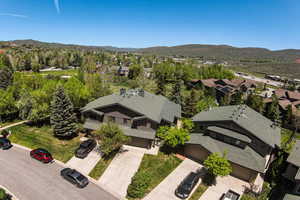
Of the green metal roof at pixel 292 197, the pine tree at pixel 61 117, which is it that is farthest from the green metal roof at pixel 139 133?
the green metal roof at pixel 292 197

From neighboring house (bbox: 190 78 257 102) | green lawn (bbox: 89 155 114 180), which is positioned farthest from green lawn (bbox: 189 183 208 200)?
neighboring house (bbox: 190 78 257 102)

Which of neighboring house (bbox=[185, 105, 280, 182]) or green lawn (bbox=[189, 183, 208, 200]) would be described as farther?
neighboring house (bbox=[185, 105, 280, 182])

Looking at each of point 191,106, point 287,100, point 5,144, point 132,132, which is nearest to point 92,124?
point 132,132

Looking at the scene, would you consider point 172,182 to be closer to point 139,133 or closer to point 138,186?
point 138,186

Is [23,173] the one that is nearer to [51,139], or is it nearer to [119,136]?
[51,139]

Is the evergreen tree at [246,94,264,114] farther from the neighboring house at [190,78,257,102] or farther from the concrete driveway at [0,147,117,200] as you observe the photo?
the concrete driveway at [0,147,117,200]

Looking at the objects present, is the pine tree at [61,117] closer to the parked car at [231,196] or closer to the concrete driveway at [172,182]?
the concrete driveway at [172,182]
